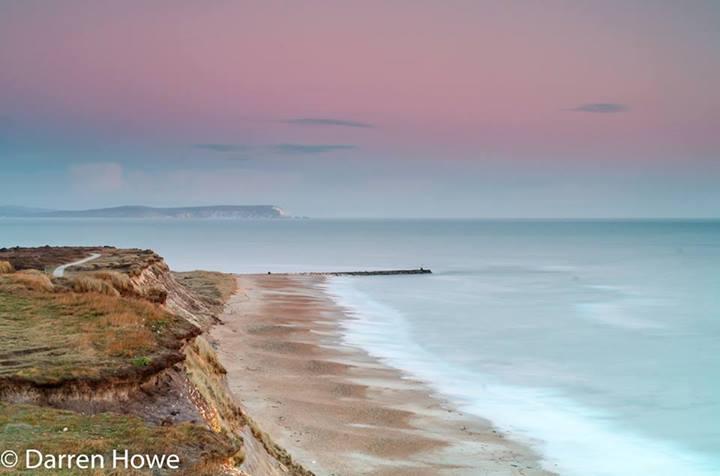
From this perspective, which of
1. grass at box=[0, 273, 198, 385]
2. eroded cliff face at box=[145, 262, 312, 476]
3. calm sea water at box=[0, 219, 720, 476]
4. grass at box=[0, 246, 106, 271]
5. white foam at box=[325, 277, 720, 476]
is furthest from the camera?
grass at box=[0, 246, 106, 271]

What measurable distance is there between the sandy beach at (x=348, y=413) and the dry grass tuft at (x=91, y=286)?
6825 mm

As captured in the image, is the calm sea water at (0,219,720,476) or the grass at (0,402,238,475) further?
the calm sea water at (0,219,720,476)

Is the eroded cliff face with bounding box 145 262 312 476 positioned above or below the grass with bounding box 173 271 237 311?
below

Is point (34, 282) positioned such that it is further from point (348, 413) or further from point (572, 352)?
point (572, 352)

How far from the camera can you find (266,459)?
17.7 metres

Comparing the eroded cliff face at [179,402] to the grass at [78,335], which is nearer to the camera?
the eroded cliff face at [179,402]

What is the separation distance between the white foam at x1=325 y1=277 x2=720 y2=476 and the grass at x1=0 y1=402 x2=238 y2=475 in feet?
47.1

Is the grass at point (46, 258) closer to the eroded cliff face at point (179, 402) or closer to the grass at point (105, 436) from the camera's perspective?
the eroded cliff face at point (179, 402)

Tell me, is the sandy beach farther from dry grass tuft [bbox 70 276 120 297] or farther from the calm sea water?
dry grass tuft [bbox 70 276 120 297]

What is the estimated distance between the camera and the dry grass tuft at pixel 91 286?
25.0 m

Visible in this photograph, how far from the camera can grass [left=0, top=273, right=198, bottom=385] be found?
1502 centimetres

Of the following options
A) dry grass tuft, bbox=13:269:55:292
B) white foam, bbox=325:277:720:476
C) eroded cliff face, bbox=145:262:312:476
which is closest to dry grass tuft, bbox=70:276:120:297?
dry grass tuft, bbox=13:269:55:292

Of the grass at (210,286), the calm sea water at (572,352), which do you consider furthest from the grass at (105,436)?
the grass at (210,286)

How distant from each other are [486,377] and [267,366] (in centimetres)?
1140
